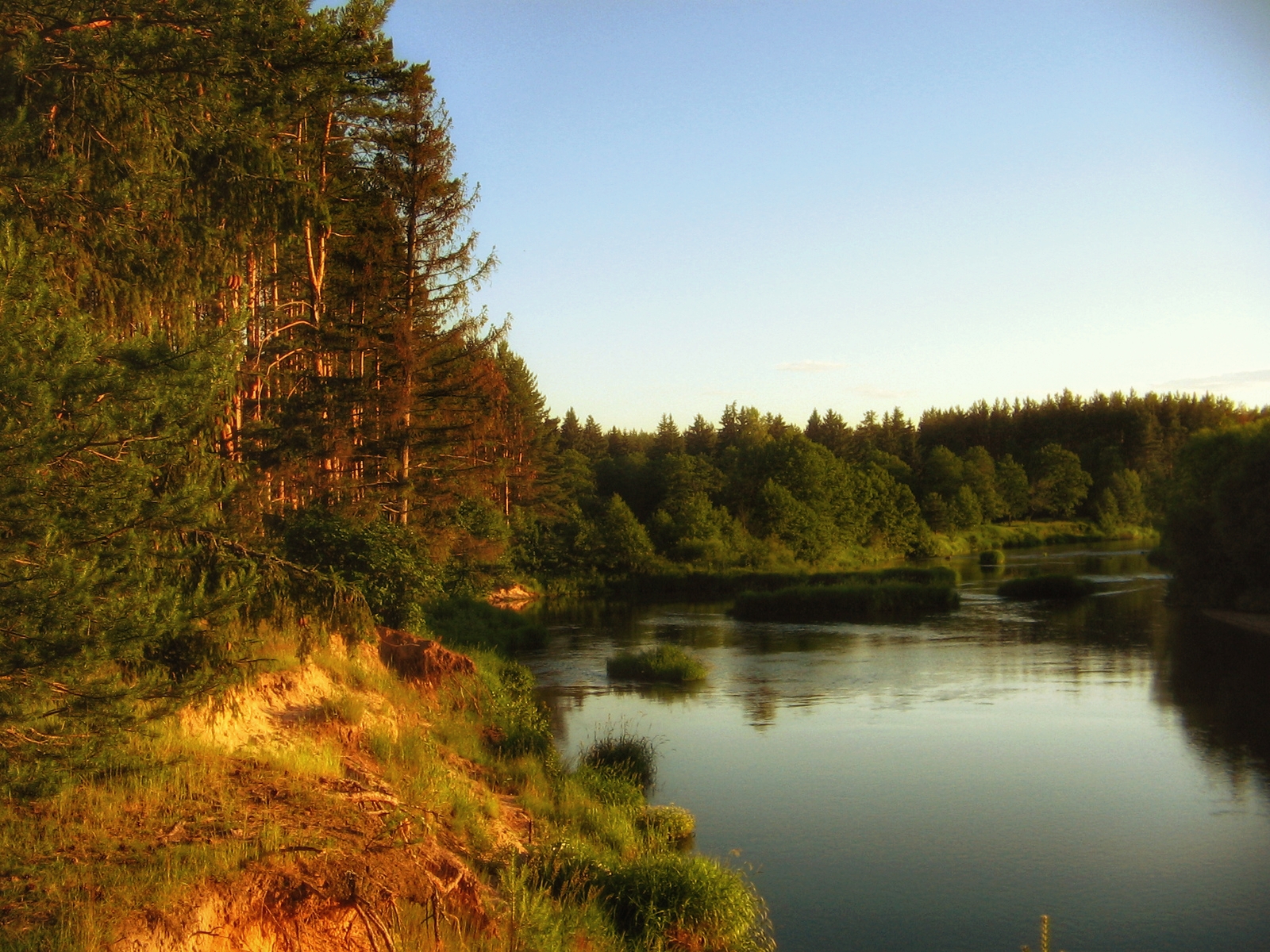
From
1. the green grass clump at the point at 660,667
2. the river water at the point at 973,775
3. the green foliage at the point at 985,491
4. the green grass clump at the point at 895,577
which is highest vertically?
the green foliage at the point at 985,491

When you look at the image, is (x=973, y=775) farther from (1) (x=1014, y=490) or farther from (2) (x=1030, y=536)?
(1) (x=1014, y=490)

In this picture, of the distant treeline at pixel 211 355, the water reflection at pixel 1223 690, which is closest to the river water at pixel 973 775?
the water reflection at pixel 1223 690

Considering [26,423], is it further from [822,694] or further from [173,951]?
[822,694]

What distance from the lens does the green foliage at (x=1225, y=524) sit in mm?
39188

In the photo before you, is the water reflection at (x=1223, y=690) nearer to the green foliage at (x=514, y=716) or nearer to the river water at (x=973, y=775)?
the river water at (x=973, y=775)

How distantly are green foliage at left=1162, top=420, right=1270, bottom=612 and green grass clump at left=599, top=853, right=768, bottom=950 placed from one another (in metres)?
35.9

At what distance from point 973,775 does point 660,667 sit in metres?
10.9

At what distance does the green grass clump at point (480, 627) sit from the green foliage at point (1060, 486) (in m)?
73.8

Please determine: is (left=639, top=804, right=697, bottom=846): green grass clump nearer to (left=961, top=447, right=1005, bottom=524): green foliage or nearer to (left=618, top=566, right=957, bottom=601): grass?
(left=618, top=566, right=957, bottom=601): grass

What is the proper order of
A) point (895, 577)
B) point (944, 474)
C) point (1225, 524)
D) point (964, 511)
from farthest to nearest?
1. point (944, 474)
2. point (964, 511)
3. point (895, 577)
4. point (1225, 524)

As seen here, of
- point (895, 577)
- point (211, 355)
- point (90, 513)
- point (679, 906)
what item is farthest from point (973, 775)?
point (895, 577)

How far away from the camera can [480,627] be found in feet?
104

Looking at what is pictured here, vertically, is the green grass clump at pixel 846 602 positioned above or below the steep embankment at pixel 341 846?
below

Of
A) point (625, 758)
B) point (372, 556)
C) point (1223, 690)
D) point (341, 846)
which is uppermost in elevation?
point (372, 556)
